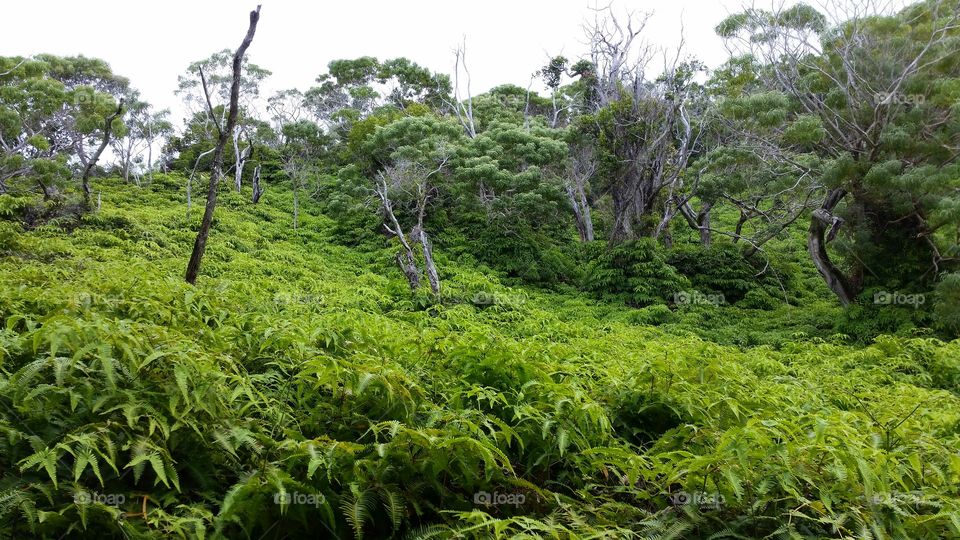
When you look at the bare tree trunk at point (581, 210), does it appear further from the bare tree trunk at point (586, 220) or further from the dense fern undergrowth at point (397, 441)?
the dense fern undergrowth at point (397, 441)

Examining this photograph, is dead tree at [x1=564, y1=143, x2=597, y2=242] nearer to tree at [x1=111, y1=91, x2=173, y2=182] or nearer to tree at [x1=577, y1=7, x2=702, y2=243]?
tree at [x1=577, y1=7, x2=702, y2=243]

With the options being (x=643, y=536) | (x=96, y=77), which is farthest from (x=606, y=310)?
(x=96, y=77)

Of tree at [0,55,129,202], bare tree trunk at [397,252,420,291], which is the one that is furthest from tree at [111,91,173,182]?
bare tree trunk at [397,252,420,291]

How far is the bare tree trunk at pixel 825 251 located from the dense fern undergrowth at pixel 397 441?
33.1ft

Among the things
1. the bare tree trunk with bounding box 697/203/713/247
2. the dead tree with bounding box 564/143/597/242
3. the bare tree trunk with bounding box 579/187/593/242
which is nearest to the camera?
the dead tree with bounding box 564/143/597/242

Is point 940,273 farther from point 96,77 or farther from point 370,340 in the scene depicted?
point 96,77

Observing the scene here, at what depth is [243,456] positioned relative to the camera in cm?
249

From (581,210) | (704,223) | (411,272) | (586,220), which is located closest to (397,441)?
(411,272)

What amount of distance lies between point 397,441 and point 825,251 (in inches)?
545

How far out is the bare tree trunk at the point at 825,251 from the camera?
12875 mm

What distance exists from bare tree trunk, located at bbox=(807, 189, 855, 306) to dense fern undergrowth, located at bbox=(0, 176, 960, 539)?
10.1 meters

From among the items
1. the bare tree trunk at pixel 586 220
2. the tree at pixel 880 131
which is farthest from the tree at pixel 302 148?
the tree at pixel 880 131

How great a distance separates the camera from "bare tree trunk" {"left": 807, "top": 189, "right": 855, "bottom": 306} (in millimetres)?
12875

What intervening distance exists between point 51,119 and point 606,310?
24.3 metres
